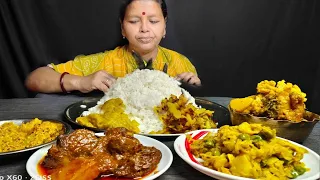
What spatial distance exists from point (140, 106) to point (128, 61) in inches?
34.1

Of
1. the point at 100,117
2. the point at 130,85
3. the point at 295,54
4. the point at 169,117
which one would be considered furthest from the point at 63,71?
the point at 295,54

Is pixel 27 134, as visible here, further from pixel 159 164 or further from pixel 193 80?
pixel 193 80

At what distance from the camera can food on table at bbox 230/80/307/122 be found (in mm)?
1571

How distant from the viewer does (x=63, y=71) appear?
2.77m

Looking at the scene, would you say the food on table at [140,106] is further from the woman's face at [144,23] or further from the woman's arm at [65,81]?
the woman's face at [144,23]

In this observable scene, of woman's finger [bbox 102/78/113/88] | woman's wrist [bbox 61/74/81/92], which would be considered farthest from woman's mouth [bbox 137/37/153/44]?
woman's wrist [bbox 61/74/81/92]

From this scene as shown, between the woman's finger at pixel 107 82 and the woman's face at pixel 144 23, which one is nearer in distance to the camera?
the woman's finger at pixel 107 82

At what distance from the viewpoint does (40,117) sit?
1.98 meters

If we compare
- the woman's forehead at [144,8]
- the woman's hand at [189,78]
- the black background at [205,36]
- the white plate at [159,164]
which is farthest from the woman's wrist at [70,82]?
the white plate at [159,164]

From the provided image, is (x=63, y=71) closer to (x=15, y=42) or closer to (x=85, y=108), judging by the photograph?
(x=15, y=42)

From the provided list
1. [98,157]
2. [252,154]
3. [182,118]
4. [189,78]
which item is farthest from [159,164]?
[189,78]

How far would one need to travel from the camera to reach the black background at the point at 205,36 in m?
2.62

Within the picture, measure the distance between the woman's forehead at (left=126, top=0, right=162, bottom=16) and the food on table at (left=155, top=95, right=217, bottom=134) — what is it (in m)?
1.03

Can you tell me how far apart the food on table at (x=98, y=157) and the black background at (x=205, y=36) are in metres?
1.48
